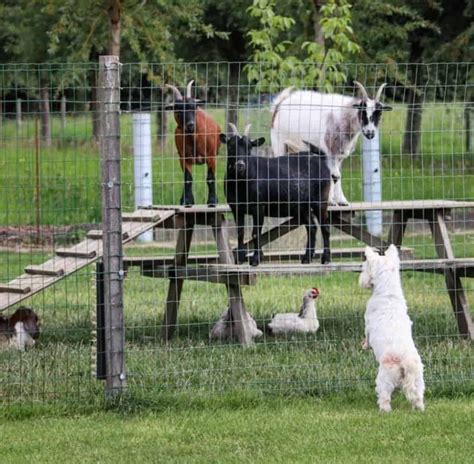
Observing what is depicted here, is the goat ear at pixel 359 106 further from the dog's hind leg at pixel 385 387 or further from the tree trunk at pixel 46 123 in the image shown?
the dog's hind leg at pixel 385 387

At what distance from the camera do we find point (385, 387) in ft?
25.8

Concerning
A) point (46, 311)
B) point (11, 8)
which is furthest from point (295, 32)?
point (46, 311)

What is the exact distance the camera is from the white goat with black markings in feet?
36.0

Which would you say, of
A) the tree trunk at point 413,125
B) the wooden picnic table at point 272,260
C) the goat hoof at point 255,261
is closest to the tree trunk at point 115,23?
the tree trunk at point 413,125

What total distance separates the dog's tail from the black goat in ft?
9.23

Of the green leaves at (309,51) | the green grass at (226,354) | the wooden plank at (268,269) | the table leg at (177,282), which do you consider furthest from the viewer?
the green leaves at (309,51)

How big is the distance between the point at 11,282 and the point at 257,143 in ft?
8.85

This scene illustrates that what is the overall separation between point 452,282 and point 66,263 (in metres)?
3.79

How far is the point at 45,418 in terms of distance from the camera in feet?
26.3

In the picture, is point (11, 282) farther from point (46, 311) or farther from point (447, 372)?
point (447, 372)

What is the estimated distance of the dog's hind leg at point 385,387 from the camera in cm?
782

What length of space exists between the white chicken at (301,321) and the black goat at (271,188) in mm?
646

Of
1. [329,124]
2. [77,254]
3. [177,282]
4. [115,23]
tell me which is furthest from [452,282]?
[115,23]

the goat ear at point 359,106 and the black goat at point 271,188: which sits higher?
the goat ear at point 359,106
